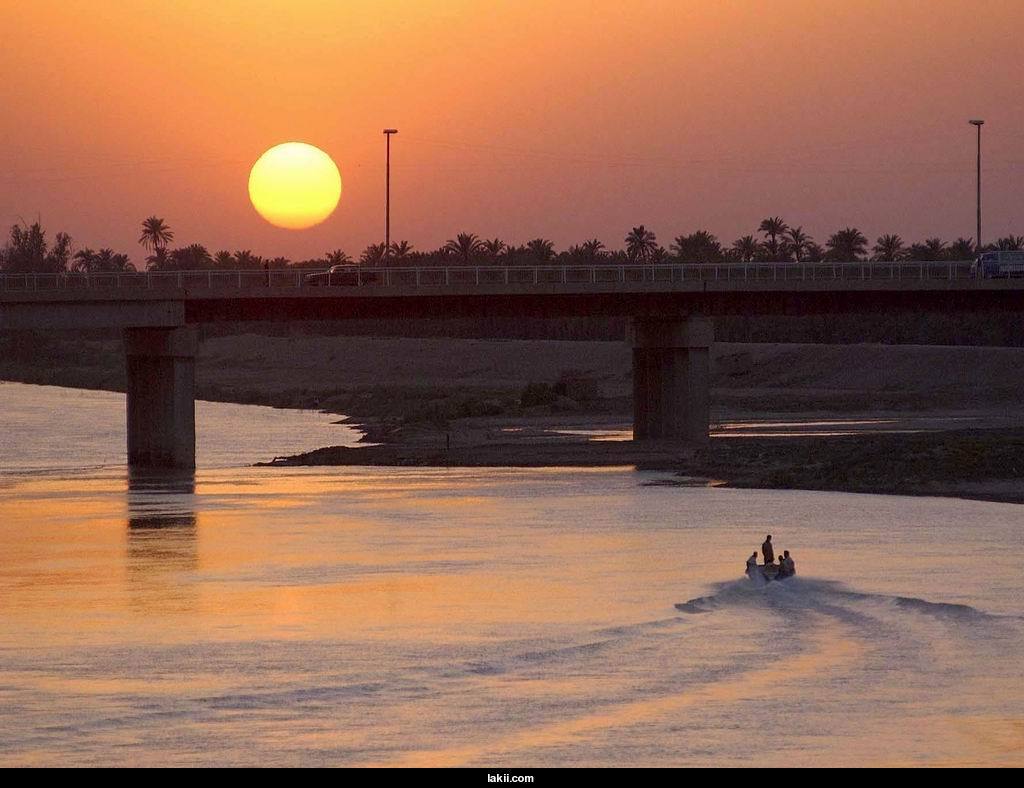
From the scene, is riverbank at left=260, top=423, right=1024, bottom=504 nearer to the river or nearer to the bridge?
the river

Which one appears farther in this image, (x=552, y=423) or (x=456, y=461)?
(x=552, y=423)

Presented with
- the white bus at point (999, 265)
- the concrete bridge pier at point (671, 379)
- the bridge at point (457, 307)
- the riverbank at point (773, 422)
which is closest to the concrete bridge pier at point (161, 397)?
the bridge at point (457, 307)

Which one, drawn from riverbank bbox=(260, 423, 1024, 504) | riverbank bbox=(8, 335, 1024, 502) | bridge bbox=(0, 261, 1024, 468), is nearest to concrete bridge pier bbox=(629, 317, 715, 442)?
bridge bbox=(0, 261, 1024, 468)

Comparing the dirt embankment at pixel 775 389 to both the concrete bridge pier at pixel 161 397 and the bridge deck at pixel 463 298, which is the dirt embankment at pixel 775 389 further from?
the concrete bridge pier at pixel 161 397

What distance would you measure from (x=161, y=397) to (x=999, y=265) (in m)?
50.5

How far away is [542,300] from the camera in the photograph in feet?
339

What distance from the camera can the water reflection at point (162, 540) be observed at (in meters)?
44.2

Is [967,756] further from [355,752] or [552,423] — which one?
[552,423]

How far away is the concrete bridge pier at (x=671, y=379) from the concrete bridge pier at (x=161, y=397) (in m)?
26.2

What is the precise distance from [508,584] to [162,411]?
52.1 metres

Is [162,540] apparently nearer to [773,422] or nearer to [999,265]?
[999,265]

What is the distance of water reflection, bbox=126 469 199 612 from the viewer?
145 feet

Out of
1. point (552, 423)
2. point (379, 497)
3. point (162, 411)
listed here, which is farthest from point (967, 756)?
point (552, 423)

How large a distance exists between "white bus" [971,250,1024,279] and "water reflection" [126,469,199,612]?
51.3 metres
